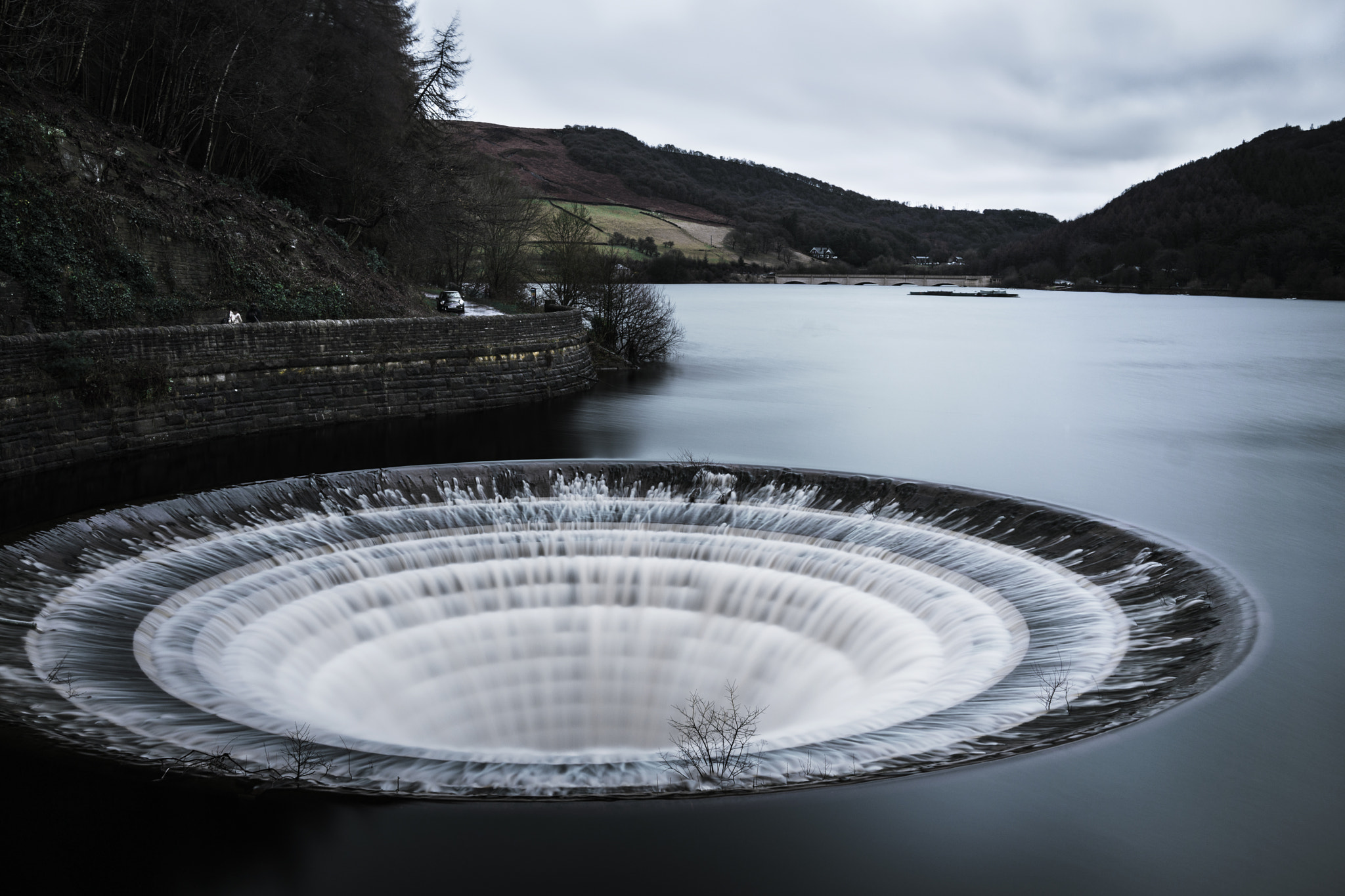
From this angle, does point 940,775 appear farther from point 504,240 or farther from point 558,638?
point 504,240

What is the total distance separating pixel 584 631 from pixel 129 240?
16556 mm

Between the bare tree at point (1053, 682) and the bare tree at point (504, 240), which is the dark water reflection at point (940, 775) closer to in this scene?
the bare tree at point (1053, 682)

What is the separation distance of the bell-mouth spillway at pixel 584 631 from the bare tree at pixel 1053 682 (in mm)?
52

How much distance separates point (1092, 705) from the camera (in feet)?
25.5

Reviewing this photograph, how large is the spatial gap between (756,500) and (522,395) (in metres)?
12.5

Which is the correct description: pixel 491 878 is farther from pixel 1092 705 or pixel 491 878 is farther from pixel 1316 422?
pixel 1316 422

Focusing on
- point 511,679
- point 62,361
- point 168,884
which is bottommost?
point 511,679

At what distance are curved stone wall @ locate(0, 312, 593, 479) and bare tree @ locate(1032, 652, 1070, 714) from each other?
15065 millimetres

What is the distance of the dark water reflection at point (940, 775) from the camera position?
220 inches

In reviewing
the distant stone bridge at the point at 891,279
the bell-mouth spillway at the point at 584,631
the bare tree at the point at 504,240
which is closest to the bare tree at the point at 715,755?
the bell-mouth spillway at the point at 584,631

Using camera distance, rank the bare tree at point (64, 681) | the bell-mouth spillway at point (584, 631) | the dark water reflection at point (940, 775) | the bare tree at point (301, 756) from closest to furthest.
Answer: the dark water reflection at point (940, 775), the bare tree at point (301, 756), the bell-mouth spillway at point (584, 631), the bare tree at point (64, 681)

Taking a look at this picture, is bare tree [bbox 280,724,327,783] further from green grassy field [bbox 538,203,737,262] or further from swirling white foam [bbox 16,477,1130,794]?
green grassy field [bbox 538,203,737,262]

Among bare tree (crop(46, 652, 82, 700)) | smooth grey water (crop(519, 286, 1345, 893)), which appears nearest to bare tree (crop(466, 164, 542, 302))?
smooth grey water (crop(519, 286, 1345, 893))

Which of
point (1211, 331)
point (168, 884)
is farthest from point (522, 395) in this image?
point (1211, 331)
